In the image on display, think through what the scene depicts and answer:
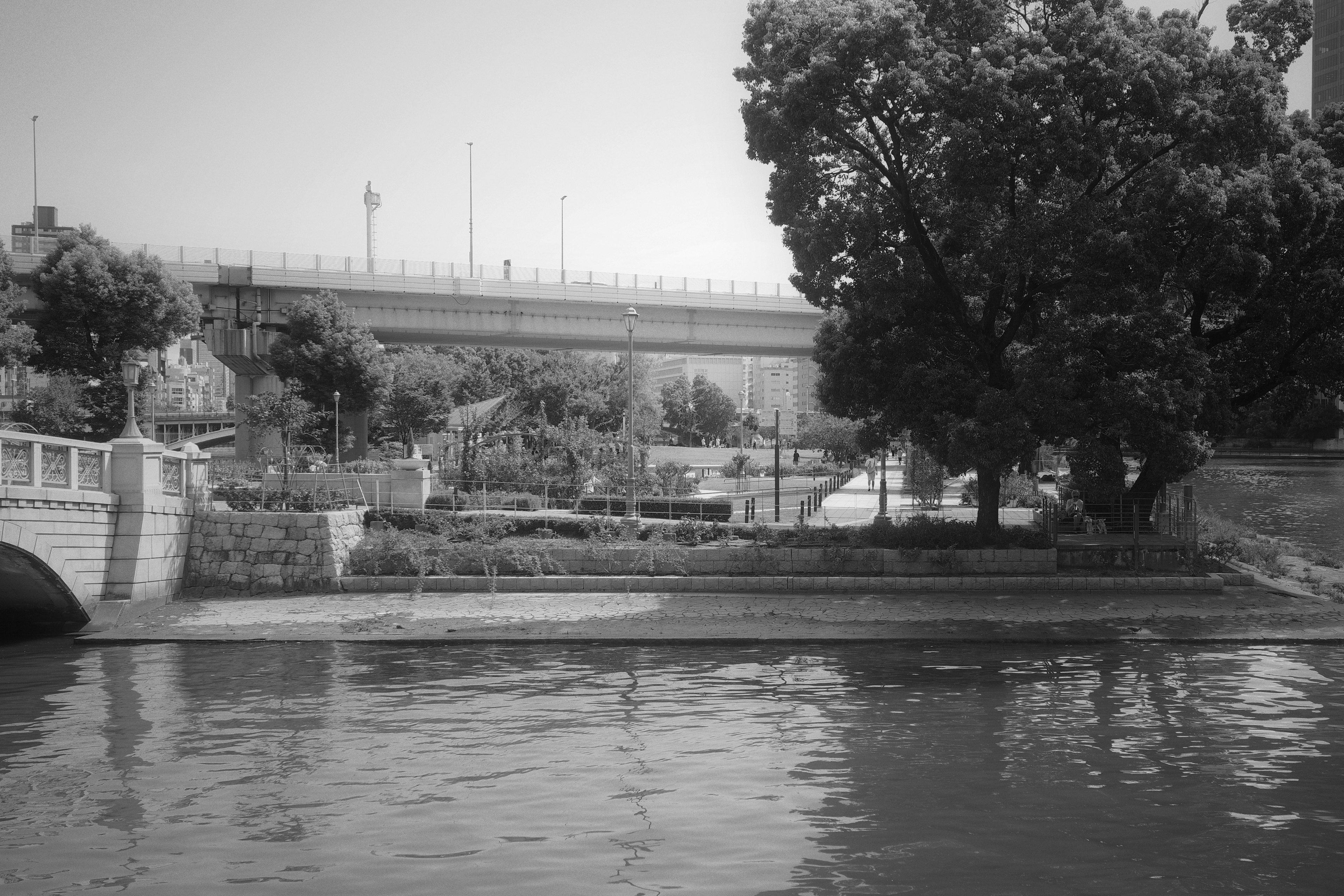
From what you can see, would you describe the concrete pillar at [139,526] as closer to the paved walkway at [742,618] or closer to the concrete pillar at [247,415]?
the paved walkway at [742,618]

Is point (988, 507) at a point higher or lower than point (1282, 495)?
higher

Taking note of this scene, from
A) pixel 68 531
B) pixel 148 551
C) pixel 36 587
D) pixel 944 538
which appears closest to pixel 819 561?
pixel 944 538

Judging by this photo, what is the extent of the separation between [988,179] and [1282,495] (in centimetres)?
4135

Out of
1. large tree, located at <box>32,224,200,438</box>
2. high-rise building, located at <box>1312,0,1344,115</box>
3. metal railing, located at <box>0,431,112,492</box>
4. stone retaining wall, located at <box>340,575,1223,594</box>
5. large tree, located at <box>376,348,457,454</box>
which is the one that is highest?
high-rise building, located at <box>1312,0,1344,115</box>

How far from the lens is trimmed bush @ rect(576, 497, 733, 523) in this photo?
2811 centimetres

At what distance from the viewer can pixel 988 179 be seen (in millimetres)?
19828

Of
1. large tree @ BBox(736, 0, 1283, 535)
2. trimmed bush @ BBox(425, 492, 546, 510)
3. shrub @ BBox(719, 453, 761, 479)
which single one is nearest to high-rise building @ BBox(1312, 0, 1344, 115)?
shrub @ BBox(719, 453, 761, 479)

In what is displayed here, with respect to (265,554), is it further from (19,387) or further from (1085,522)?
(19,387)

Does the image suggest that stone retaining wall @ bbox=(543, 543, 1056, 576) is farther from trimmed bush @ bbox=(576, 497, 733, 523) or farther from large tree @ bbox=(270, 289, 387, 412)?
large tree @ bbox=(270, 289, 387, 412)

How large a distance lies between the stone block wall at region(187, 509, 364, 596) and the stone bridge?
510 millimetres

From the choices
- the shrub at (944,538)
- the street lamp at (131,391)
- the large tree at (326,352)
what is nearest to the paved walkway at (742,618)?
the shrub at (944,538)

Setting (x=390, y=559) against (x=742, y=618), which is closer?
(x=742, y=618)

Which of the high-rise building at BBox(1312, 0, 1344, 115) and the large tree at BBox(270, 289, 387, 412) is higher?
the high-rise building at BBox(1312, 0, 1344, 115)

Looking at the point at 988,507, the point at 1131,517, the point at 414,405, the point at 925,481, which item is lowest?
the point at 1131,517
